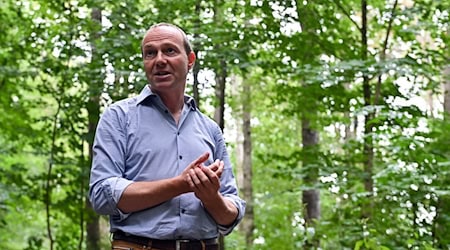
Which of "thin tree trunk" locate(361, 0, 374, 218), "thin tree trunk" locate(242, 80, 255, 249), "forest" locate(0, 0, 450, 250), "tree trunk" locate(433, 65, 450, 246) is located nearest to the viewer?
"tree trunk" locate(433, 65, 450, 246)

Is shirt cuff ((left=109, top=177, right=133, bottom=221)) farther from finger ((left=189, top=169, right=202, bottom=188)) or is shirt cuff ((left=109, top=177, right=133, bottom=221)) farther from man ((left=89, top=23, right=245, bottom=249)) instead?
finger ((left=189, top=169, right=202, bottom=188))

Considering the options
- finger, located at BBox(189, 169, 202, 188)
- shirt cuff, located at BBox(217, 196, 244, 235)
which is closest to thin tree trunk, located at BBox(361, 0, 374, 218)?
shirt cuff, located at BBox(217, 196, 244, 235)

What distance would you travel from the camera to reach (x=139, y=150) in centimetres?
195

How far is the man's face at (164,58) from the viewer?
204 cm

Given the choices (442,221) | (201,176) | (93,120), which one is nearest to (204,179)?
(201,176)

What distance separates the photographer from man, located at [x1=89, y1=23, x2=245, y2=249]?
182 centimetres

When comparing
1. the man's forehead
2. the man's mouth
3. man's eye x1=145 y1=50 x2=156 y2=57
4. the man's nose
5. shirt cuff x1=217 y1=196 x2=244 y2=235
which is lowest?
shirt cuff x1=217 y1=196 x2=244 y2=235

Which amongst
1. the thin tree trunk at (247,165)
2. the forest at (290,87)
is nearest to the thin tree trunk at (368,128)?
the forest at (290,87)

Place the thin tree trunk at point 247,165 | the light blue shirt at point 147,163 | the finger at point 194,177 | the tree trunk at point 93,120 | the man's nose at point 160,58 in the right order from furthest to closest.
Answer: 1. the thin tree trunk at point 247,165
2. the tree trunk at point 93,120
3. the man's nose at point 160,58
4. the light blue shirt at point 147,163
5. the finger at point 194,177

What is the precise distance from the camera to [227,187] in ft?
7.06

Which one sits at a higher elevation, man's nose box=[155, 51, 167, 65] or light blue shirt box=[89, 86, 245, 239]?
man's nose box=[155, 51, 167, 65]

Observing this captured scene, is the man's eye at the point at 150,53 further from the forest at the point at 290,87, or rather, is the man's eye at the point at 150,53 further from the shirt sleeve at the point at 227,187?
the forest at the point at 290,87

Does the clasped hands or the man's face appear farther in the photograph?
the man's face

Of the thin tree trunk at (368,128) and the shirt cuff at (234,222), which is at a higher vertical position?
the thin tree trunk at (368,128)
